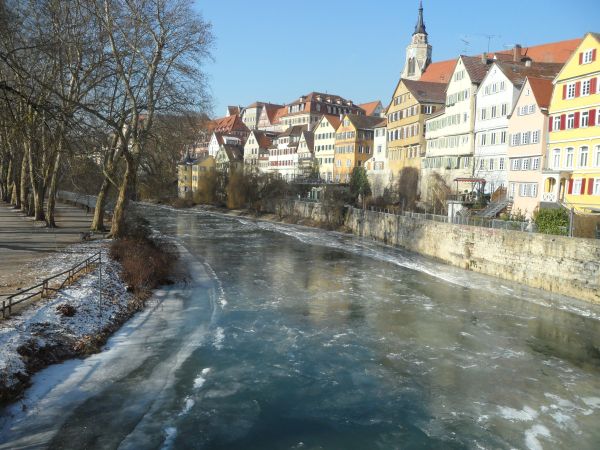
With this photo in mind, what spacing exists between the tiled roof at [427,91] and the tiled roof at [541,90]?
1588 cm

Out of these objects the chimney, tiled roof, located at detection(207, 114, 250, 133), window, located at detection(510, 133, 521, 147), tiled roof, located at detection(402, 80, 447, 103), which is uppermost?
tiled roof, located at detection(207, 114, 250, 133)

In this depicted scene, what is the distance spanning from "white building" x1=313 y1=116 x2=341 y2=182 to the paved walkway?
37.2 metres

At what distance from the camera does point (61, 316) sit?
1290cm

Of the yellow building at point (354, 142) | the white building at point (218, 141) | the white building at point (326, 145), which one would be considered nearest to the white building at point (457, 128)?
the yellow building at point (354, 142)

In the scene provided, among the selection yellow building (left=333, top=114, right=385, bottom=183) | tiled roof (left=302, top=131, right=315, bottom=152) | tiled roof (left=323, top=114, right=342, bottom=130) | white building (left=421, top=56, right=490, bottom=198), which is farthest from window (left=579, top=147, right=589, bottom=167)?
tiled roof (left=302, top=131, right=315, bottom=152)

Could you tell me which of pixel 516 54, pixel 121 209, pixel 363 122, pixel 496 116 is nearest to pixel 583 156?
pixel 496 116

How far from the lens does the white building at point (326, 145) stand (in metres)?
66.6

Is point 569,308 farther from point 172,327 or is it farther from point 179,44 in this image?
point 179,44

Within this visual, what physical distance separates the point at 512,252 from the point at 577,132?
8673mm

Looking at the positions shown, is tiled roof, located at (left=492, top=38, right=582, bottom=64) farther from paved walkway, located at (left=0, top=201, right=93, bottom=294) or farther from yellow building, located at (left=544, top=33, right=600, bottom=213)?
paved walkway, located at (left=0, top=201, right=93, bottom=294)

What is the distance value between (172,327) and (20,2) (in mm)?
9581

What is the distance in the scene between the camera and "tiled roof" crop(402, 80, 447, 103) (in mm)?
48719

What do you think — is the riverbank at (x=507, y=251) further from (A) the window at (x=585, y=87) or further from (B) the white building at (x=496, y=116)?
(A) the window at (x=585, y=87)

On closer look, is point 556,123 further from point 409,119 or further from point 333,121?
point 333,121
